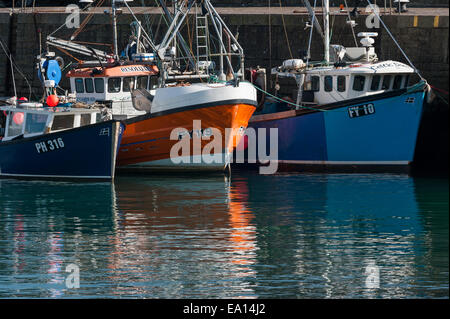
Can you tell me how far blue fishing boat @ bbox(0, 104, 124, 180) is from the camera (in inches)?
1011

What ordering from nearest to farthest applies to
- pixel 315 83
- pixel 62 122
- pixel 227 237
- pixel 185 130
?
1. pixel 227 237
2. pixel 62 122
3. pixel 185 130
4. pixel 315 83

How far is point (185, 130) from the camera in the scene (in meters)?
26.8

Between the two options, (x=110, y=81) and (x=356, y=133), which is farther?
(x=110, y=81)

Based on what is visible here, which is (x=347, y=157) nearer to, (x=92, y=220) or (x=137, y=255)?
(x=92, y=220)

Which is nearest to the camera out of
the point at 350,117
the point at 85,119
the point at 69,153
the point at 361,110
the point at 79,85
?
the point at 69,153

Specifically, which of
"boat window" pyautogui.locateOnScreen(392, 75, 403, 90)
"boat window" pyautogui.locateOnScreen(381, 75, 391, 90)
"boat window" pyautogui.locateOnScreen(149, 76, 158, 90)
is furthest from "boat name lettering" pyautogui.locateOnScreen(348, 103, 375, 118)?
"boat window" pyautogui.locateOnScreen(149, 76, 158, 90)

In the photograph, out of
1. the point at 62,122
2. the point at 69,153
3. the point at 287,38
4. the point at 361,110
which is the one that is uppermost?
the point at 287,38

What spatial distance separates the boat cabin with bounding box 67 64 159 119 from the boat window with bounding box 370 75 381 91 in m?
6.04

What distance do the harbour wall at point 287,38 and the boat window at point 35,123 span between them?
10.4 ft

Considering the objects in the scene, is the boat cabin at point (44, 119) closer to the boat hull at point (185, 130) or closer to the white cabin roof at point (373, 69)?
the boat hull at point (185, 130)

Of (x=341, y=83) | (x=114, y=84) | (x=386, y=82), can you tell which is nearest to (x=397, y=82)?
(x=386, y=82)

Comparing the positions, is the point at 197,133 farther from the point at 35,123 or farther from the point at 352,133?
the point at 352,133

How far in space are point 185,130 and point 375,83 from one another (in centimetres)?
551
